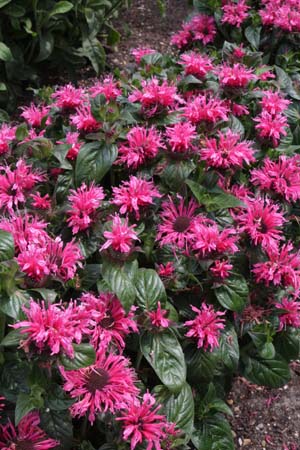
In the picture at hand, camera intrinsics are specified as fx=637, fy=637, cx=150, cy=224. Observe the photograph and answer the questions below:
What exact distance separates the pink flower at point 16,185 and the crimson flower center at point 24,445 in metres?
0.66

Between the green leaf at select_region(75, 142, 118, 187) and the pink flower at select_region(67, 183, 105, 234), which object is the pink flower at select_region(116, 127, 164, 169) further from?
the pink flower at select_region(67, 183, 105, 234)

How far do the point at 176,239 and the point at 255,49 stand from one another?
1625 mm

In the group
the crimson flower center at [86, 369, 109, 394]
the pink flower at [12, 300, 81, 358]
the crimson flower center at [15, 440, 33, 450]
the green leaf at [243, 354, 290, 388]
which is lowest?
the green leaf at [243, 354, 290, 388]

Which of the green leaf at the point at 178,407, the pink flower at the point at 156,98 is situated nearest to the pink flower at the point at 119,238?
the green leaf at the point at 178,407

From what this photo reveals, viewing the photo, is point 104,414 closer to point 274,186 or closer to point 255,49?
point 274,186

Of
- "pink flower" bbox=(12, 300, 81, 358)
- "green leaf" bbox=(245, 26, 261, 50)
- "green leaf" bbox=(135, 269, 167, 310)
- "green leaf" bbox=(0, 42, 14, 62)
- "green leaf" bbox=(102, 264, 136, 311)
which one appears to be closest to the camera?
"pink flower" bbox=(12, 300, 81, 358)

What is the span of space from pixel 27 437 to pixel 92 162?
33.8 inches

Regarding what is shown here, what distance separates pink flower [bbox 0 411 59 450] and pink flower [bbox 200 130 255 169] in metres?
0.94

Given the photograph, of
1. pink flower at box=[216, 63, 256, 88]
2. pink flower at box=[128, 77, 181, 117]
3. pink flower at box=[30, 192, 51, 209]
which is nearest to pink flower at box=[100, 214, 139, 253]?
pink flower at box=[30, 192, 51, 209]

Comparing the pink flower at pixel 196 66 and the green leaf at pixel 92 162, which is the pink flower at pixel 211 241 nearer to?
the green leaf at pixel 92 162

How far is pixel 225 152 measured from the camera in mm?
2041

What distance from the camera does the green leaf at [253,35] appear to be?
3230 mm

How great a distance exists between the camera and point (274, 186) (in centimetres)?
210

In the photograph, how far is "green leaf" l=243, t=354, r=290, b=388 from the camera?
2176mm
